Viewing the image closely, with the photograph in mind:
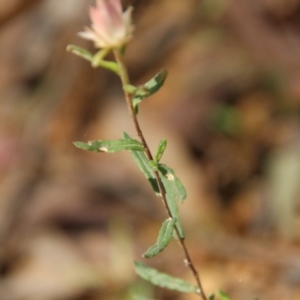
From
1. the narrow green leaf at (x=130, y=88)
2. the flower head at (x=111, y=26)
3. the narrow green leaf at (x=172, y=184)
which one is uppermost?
the flower head at (x=111, y=26)

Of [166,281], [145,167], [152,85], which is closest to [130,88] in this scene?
[152,85]

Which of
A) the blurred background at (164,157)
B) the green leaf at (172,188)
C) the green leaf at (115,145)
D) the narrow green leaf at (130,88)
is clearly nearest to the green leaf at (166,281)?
the green leaf at (172,188)

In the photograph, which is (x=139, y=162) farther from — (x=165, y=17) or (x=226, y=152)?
(x=165, y=17)

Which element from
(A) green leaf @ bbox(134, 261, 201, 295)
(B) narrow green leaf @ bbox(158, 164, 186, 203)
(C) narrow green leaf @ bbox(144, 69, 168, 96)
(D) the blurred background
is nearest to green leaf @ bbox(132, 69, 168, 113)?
(C) narrow green leaf @ bbox(144, 69, 168, 96)

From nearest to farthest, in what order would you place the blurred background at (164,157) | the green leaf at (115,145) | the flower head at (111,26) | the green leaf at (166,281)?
1. the flower head at (111,26)
2. the green leaf at (115,145)
3. the green leaf at (166,281)
4. the blurred background at (164,157)

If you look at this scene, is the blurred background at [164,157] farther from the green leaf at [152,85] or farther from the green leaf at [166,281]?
the green leaf at [152,85]

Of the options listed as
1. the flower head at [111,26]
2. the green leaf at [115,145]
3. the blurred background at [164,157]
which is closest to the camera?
the flower head at [111,26]
